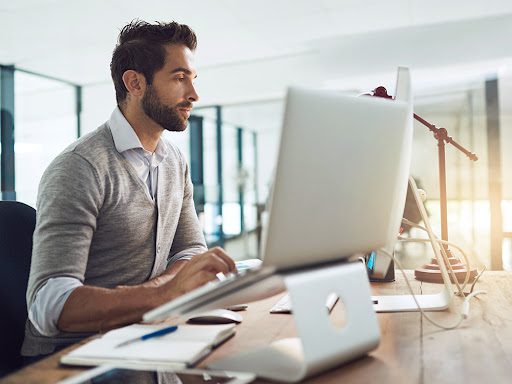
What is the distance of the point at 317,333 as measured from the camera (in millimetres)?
→ 745

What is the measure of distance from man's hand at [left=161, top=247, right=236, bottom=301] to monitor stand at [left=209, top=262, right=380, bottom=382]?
0.74ft

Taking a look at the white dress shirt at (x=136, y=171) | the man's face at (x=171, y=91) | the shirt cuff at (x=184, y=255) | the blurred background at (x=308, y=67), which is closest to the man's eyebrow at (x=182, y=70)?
the man's face at (x=171, y=91)

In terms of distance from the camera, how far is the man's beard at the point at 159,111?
5.40ft

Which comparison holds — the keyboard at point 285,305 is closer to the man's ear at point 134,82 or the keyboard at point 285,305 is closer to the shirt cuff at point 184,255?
the shirt cuff at point 184,255

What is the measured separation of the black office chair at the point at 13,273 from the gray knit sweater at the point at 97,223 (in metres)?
0.03

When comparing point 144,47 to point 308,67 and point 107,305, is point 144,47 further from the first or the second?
point 308,67

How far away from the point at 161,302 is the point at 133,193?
416 millimetres

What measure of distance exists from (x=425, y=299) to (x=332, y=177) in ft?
2.16

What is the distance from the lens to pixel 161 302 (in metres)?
1.10

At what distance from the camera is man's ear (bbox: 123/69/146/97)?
1686mm

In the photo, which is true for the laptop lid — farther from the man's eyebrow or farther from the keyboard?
the man's eyebrow

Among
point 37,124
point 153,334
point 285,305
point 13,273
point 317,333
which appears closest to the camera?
point 317,333

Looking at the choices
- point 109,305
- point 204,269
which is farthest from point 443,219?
point 109,305

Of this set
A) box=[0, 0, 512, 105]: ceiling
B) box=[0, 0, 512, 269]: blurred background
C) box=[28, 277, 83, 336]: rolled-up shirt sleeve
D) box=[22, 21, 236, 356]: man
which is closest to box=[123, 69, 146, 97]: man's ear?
box=[22, 21, 236, 356]: man
